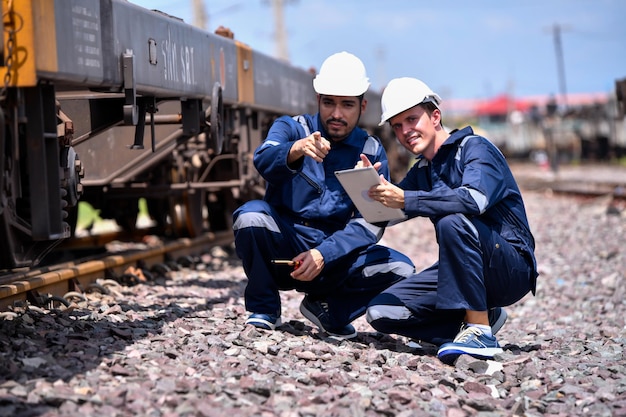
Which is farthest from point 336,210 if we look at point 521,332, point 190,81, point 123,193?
point 123,193

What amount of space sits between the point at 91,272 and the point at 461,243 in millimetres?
3821

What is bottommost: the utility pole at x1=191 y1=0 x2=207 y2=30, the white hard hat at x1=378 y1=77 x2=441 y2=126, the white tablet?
the white tablet

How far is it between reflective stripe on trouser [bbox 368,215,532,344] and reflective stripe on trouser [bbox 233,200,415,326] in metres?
0.17

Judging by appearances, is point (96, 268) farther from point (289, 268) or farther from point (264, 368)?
point (264, 368)

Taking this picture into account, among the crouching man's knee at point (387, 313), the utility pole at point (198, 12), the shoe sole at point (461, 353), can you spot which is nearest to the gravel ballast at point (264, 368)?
the shoe sole at point (461, 353)

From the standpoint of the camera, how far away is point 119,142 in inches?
355

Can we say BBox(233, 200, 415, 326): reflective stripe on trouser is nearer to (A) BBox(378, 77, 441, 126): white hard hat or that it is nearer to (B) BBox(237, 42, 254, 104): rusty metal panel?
(A) BBox(378, 77, 441, 126): white hard hat

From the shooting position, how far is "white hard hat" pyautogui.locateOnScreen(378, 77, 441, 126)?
206 inches

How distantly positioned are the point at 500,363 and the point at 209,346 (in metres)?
1.51

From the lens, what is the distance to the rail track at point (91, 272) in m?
6.30

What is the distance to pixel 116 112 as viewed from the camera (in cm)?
653

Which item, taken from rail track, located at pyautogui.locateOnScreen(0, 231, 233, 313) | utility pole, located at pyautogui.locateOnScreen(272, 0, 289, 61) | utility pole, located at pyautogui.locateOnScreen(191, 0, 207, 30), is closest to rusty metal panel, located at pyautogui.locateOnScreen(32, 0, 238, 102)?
rail track, located at pyautogui.locateOnScreen(0, 231, 233, 313)

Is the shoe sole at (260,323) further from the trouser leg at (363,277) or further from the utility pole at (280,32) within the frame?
A: the utility pole at (280,32)

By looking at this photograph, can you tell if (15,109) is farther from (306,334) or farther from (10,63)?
(306,334)
